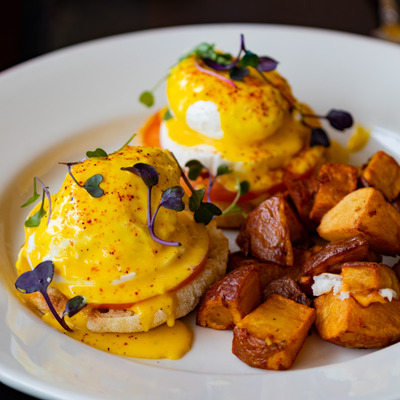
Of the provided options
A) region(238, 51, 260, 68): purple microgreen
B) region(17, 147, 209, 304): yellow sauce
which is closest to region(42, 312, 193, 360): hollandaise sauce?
region(17, 147, 209, 304): yellow sauce

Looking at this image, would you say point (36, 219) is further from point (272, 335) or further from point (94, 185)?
point (272, 335)

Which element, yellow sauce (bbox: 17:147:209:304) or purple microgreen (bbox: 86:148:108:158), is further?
purple microgreen (bbox: 86:148:108:158)

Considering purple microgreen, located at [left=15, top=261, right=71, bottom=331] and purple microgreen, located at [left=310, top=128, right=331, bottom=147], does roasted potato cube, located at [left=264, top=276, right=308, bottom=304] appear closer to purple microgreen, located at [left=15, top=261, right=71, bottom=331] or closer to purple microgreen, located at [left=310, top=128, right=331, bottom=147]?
purple microgreen, located at [left=15, top=261, right=71, bottom=331]

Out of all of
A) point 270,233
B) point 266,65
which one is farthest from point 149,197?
point 266,65

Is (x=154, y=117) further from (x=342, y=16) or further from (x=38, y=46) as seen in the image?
(x=342, y=16)

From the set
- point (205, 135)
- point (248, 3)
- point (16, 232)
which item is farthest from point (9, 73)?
point (248, 3)
